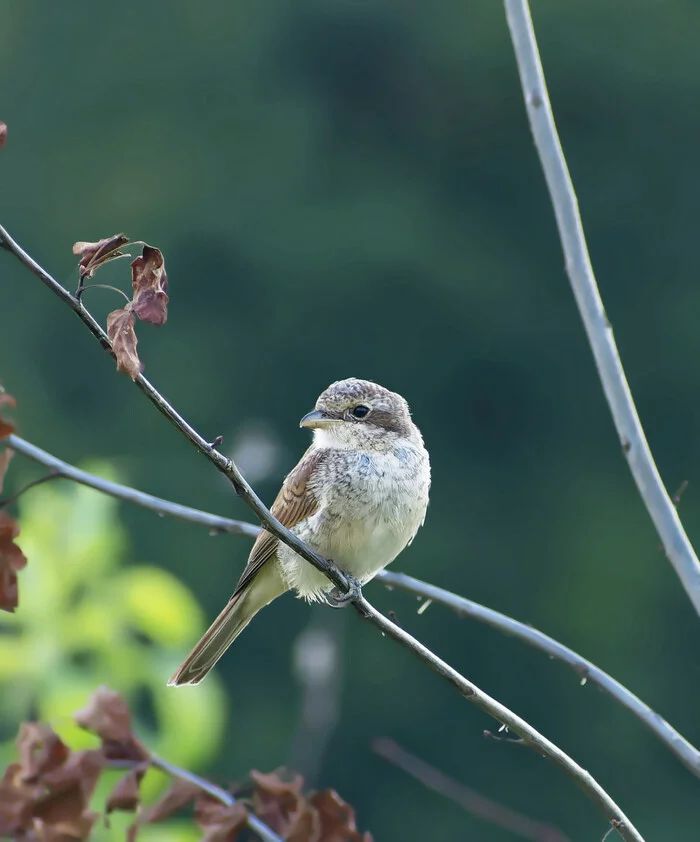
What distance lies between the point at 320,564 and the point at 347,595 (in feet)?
0.72

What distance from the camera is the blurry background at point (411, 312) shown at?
18.1 meters

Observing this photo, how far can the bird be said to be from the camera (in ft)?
12.2

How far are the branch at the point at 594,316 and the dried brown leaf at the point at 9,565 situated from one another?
41.4 inches

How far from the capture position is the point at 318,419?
3865 mm

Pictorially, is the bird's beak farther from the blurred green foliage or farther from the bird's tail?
the blurred green foliage

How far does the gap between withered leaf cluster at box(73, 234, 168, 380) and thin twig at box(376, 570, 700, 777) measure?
97cm

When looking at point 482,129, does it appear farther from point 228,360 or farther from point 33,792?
point 33,792

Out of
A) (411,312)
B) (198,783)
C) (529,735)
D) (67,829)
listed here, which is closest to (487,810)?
(529,735)

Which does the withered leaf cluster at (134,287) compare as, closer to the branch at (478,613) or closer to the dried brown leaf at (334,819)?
the branch at (478,613)

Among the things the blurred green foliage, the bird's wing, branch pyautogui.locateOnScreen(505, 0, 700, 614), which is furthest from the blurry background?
branch pyautogui.locateOnScreen(505, 0, 700, 614)

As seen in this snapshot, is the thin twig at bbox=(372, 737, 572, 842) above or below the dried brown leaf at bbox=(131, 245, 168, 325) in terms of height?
below

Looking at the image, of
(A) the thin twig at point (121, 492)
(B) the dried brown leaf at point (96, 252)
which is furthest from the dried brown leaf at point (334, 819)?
(B) the dried brown leaf at point (96, 252)

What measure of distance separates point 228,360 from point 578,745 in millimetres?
6621

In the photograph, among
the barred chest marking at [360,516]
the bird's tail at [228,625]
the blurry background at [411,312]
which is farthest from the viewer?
the blurry background at [411,312]
